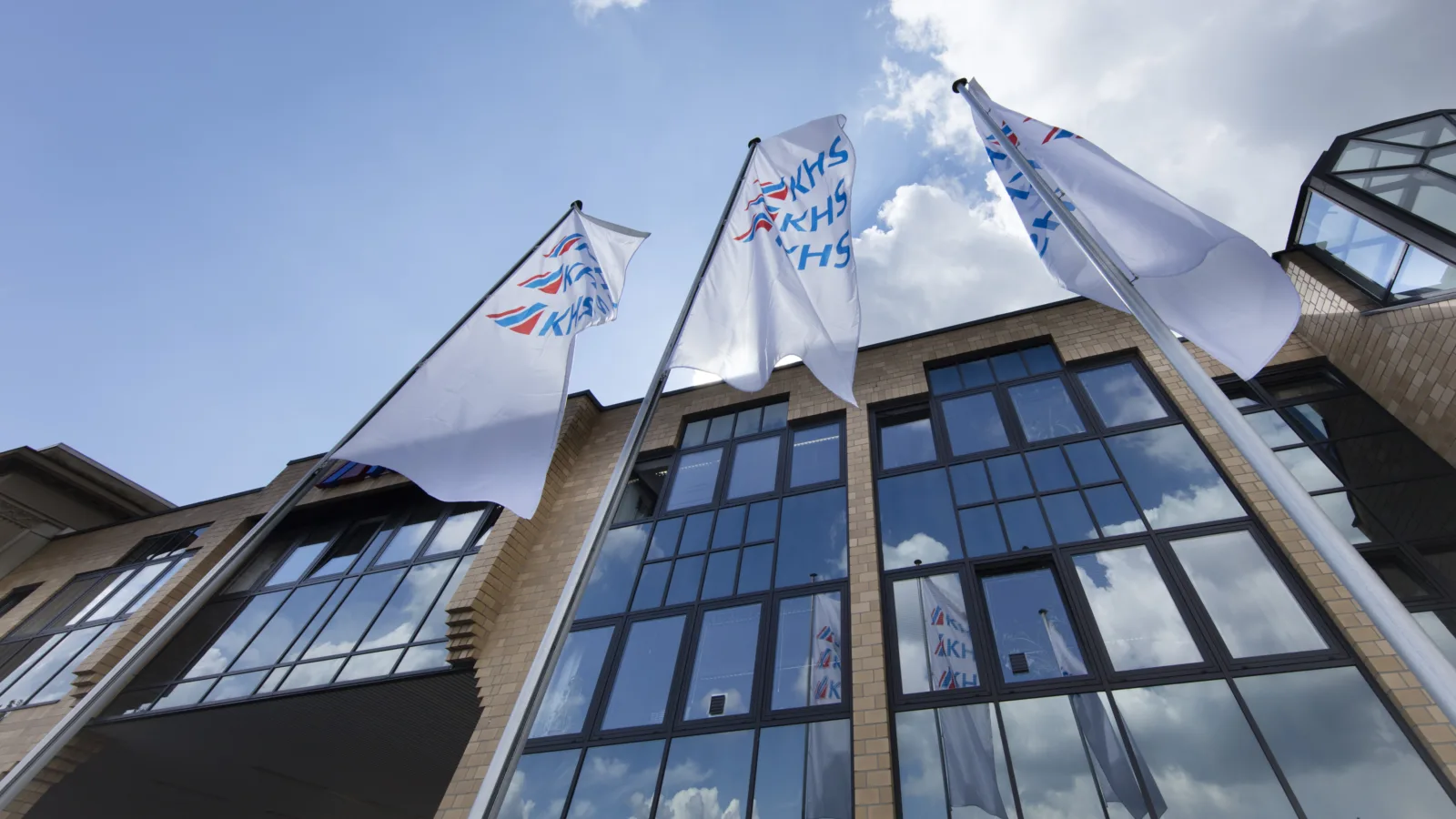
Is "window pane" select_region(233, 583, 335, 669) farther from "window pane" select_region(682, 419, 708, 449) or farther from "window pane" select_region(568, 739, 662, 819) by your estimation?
"window pane" select_region(682, 419, 708, 449)

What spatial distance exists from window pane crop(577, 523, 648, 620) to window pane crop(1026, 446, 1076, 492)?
710cm

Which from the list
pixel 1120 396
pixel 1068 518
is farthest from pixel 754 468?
pixel 1120 396

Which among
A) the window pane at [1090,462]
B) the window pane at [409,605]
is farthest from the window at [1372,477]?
the window pane at [409,605]

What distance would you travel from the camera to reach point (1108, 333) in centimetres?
1385

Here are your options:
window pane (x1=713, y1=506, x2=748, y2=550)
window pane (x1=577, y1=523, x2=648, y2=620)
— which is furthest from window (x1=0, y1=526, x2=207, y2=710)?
window pane (x1=713, y1=506, x2=748, y2=550)

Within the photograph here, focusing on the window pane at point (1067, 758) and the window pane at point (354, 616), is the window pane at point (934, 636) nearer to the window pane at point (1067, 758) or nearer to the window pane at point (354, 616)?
the window pane at point (1067, 758)

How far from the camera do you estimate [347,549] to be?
17047 millimetres

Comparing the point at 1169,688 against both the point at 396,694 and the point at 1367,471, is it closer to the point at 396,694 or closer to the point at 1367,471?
the point at 1367,471

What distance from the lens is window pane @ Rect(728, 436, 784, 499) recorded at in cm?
1428

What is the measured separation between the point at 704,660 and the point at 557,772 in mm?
2599

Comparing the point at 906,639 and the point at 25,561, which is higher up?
the point at 25,561

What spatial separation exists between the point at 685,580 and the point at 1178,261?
29.8ft

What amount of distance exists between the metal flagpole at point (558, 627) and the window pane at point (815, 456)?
701cm

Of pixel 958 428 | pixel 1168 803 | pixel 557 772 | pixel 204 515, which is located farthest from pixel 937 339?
pixel 204 515
